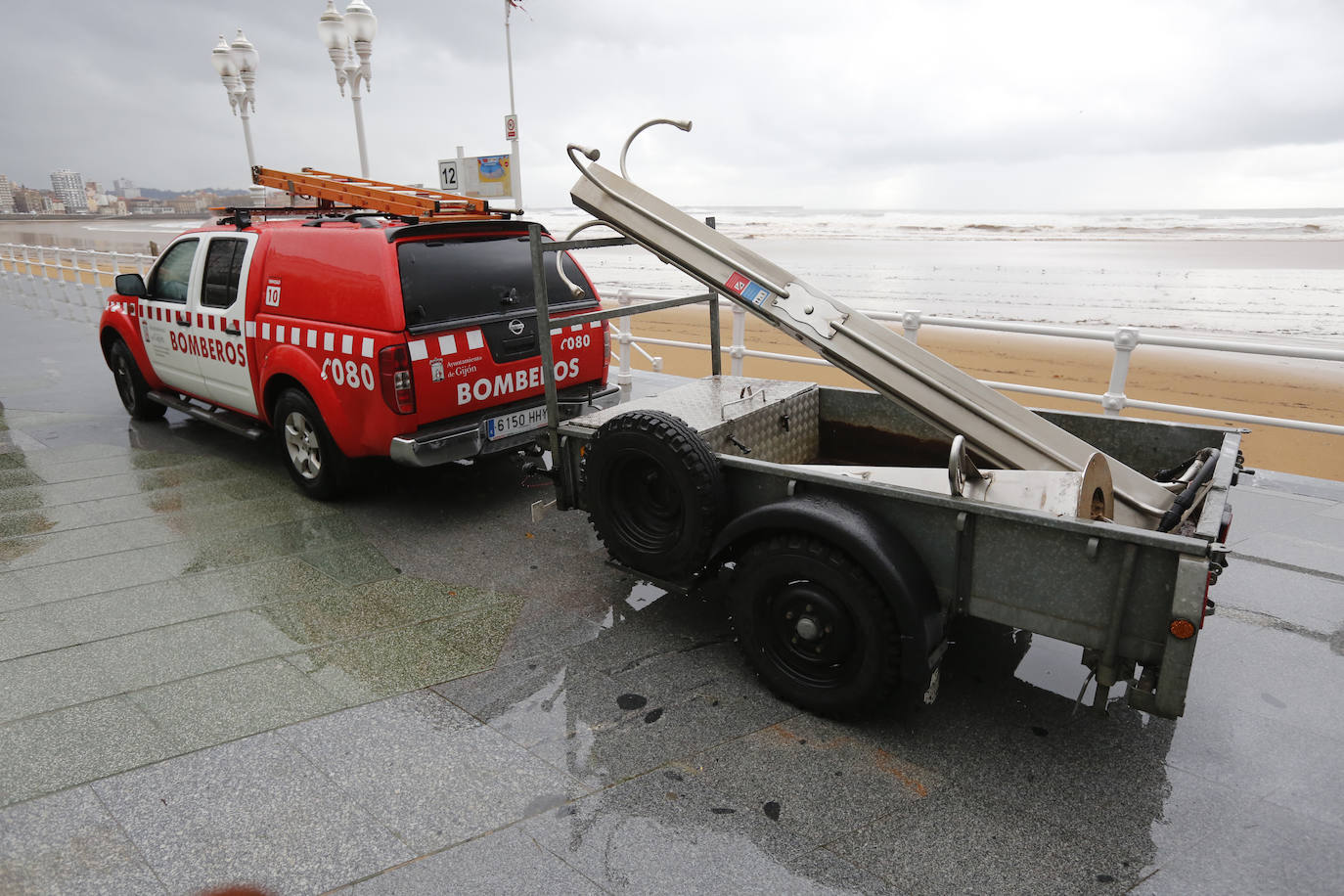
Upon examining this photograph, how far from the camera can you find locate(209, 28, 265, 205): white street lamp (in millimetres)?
18562

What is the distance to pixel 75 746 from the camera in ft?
10.2

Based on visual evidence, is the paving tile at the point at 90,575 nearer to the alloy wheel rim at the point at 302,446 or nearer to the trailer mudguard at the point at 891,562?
the alloy wheel rim at the point at 302,446

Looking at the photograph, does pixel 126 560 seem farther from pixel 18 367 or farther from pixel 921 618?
pixel 18 367

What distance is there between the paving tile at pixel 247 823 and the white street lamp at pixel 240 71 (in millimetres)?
18268

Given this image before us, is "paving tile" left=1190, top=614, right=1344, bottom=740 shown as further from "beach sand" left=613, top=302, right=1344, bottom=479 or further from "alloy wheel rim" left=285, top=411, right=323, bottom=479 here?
"alloy wheel rim" left=285, top=411, right=323, bottom=479

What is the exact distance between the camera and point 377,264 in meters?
4.96

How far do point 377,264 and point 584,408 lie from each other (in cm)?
178

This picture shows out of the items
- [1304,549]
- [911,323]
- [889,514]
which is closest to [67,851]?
[889,514]

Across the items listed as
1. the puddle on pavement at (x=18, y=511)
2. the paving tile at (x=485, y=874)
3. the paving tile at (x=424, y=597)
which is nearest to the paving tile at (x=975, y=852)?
the paving tile at (x=485, y=874)

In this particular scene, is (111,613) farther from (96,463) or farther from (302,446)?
(96,463)

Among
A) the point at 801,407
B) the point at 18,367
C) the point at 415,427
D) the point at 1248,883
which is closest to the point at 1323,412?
the point at 801,407

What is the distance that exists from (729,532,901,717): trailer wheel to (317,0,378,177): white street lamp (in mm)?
16774

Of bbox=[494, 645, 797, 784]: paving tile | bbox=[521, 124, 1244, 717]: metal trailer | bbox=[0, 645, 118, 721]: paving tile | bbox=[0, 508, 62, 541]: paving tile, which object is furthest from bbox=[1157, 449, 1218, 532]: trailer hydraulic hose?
bbox=[0, 508, 62, 541]: paving tile

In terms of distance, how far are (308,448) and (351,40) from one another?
14.7 m
